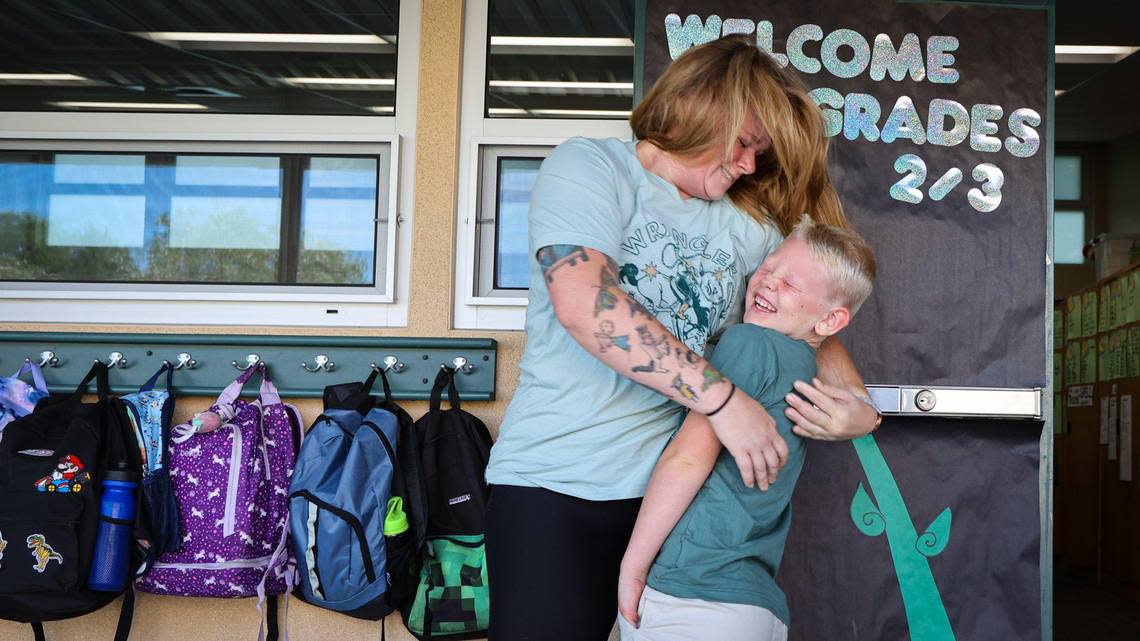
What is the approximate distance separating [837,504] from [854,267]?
1030 mm

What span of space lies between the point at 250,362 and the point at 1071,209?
9780 millimetres

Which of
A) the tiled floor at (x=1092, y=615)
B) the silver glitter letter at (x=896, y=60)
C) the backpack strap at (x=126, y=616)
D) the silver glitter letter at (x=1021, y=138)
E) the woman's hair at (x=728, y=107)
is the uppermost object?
the silver glitter letter at (x=896, y=60)

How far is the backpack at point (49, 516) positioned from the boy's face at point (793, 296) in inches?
67.8

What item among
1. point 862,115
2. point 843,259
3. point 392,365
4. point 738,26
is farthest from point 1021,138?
point 392,365

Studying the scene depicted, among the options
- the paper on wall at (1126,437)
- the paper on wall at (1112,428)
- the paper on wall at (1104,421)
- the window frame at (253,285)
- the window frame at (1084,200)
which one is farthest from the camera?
the window frame at (1084,200)

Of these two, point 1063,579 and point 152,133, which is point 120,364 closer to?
point 152,133

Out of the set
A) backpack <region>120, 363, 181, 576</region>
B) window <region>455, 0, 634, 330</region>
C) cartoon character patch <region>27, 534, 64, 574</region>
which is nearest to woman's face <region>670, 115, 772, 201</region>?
window <region>455, 0, 634, 330</region>

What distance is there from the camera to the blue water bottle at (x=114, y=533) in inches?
97.3

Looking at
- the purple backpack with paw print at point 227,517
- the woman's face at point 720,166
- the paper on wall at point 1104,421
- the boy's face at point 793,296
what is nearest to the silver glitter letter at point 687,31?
the woman's face at point 720,166

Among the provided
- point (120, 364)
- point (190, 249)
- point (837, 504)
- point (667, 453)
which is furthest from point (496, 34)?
point (667, 453)

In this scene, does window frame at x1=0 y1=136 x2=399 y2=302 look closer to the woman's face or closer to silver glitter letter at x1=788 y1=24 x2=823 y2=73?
silver glitter letter at x1=788 y1=24 x2=823 y2=73

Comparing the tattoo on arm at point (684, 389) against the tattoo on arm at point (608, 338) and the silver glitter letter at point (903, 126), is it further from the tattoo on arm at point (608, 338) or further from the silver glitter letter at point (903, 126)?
the silver glitter letter at point (903, 126)

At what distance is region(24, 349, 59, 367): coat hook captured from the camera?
2.76 metres

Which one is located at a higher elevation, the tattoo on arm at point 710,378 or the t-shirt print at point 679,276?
the t-shirt print at point 679,276
